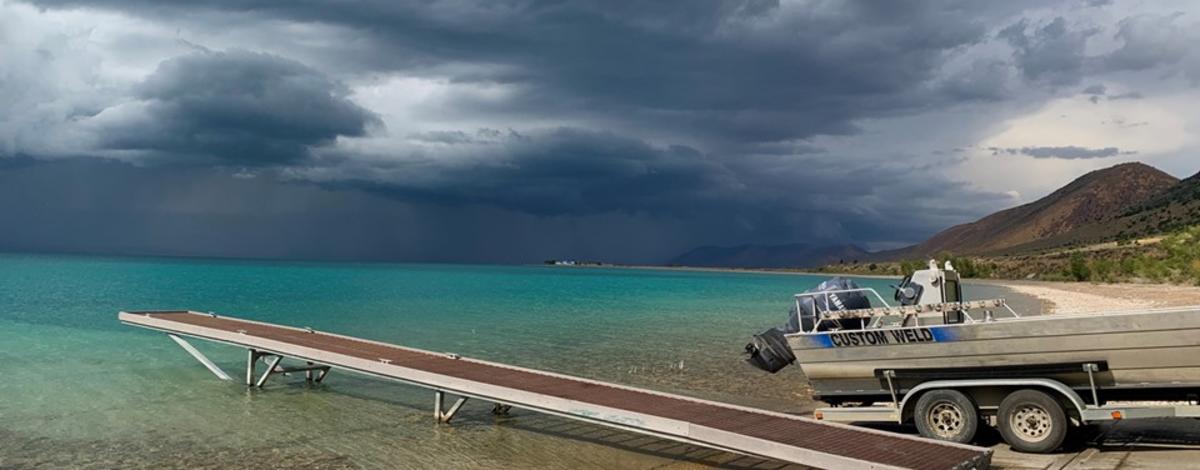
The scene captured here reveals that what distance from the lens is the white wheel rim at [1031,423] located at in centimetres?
963

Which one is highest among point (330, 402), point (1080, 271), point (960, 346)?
point (1080, 271)

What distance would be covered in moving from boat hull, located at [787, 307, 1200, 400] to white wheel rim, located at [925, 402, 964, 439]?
1.37 feet

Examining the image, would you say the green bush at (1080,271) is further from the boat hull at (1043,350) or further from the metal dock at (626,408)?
the metal dock at (626,408)

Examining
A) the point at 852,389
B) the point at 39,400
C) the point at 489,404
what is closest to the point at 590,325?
the point at 489,404

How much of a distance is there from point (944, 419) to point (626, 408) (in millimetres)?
4044

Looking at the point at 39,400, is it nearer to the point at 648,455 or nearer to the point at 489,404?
the point at 489,404

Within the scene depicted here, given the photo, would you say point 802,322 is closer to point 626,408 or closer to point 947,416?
point 947,416

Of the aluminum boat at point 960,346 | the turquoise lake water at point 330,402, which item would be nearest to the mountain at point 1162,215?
the turquoise lake water at point 330,402

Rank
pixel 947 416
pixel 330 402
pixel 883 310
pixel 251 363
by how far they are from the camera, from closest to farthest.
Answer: pixel 947 416
pixel 883 310
pixel 330 402
pixel 251 363

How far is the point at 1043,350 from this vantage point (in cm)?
951

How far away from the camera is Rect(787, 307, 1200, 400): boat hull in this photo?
893 centimetres

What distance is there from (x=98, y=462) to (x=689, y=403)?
8.00 metres

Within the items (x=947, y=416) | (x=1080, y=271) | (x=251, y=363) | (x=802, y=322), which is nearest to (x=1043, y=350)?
(x=947, y=416)

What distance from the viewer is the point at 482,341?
90.2 feet
